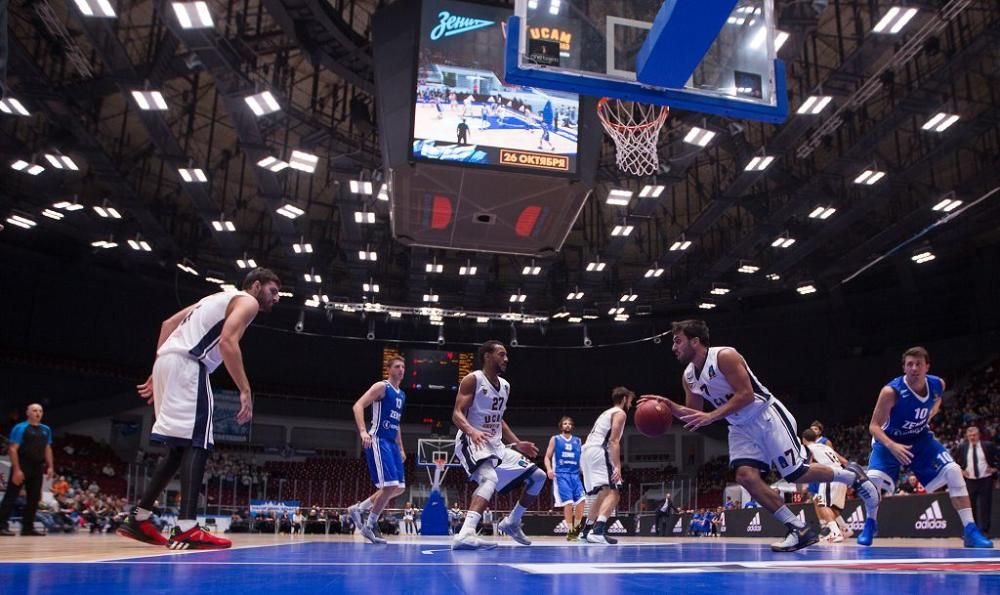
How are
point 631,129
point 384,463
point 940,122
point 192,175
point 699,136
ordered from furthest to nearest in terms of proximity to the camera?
point 192,175
point 940,122
point 699,136
point 631,129
point 384,463

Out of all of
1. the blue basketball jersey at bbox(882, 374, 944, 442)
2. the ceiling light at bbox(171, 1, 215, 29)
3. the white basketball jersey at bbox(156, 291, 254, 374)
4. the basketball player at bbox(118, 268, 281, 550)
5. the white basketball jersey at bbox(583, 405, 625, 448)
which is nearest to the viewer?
the basketball player at bbox(118, 268, 281, 550)

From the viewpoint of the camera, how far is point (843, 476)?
5914 millimetres

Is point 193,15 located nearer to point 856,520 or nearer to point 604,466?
point 604,466

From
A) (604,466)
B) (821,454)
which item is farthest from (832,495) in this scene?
(604,466)

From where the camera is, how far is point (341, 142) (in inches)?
685

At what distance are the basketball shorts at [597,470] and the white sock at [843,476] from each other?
382 centimetres

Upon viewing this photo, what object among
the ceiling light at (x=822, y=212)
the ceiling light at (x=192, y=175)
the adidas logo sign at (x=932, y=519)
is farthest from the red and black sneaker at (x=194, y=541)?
the ceiling light at (x=822, y=212)

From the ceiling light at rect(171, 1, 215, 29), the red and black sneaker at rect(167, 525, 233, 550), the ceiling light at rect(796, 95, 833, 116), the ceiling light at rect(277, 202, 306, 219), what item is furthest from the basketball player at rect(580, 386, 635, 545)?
the ceiling light at rect(277, 202, 306, 219)

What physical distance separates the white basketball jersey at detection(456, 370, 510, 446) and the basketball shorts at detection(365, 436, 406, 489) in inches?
65.3

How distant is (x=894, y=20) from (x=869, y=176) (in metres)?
6.41

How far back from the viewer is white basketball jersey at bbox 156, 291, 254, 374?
5.01m

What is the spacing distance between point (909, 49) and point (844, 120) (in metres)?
2.85

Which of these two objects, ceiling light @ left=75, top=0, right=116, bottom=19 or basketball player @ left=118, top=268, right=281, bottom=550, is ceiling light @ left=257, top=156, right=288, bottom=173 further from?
basketball player @ left=118, top=268, right=281, bottom=550

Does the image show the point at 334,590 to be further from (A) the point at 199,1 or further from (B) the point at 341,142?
(B) the point at 341,142
